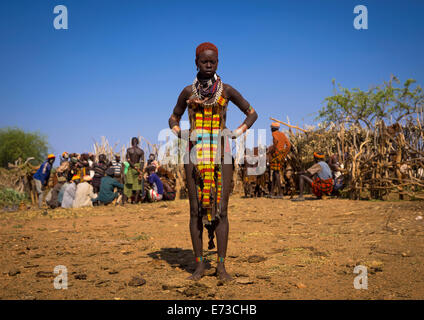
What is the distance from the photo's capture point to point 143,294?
3.06m

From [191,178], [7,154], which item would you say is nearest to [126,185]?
[191,178]

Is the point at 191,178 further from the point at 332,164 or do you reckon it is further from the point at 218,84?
the point at 332,164

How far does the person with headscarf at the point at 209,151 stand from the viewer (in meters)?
3.46

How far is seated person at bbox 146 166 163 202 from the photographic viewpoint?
12220 millimetres

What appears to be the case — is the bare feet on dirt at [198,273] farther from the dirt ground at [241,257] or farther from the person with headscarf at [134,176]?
the person with headscarf at [134,176]

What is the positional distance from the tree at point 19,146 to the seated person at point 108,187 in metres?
24.3

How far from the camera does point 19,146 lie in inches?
1297

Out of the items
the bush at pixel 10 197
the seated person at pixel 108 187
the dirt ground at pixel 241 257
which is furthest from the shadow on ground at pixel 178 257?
the bush at pixel 10 197

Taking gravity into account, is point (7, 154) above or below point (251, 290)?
above

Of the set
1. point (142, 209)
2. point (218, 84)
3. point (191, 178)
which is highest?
point (218, 84)

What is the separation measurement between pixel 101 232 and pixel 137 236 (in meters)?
1.08

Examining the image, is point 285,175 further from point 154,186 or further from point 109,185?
point 109,185

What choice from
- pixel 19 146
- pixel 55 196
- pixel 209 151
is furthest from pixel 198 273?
pixel 19 146

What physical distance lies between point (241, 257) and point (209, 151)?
163cm
